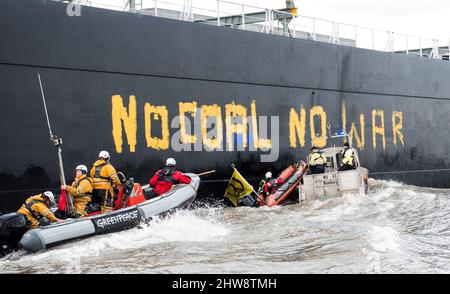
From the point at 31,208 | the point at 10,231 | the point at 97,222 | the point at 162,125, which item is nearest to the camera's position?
the point at 10,231

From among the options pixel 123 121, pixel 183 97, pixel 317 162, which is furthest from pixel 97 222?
pixel 317 162

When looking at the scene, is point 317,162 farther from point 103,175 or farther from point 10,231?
point 10,231

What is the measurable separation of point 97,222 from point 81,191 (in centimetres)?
100

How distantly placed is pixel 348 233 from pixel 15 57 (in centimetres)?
672

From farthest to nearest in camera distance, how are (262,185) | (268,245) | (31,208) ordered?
1. (262,185)
2. (31,208)
3. (268,245)

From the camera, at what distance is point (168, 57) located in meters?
14.6


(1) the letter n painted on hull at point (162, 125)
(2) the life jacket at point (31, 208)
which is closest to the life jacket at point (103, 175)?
(2) the life jacket at point (31, 208)

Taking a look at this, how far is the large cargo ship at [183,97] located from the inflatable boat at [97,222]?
1399mm

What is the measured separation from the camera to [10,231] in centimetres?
1005

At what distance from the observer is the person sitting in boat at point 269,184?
15.8 metres
